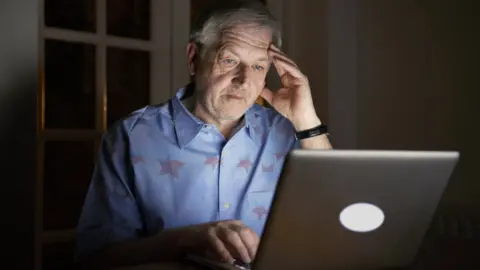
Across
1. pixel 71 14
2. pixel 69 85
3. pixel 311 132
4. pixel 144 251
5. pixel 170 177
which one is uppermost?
pixel 71 14

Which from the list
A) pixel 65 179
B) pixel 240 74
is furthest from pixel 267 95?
pixel 65 179

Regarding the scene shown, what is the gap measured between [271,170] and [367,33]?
88 centimetres

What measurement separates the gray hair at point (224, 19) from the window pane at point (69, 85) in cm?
59

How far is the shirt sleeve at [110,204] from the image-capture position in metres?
1.25

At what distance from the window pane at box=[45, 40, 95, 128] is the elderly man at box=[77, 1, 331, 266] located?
0.52 m

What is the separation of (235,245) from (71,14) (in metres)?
1.16

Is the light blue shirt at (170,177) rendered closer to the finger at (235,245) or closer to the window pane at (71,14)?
the finger at (235,245)

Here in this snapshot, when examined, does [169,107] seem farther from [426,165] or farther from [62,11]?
[426,165]

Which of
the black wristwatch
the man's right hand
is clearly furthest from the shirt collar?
the man's right hand

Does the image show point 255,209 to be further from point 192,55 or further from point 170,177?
point 192,55

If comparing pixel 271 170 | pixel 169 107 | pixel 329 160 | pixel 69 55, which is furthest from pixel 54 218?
pixel 329 160

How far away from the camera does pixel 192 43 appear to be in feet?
4.61

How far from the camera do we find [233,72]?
4.47ft

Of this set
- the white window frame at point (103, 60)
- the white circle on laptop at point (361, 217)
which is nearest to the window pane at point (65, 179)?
the white window frame at point (103, 60)
